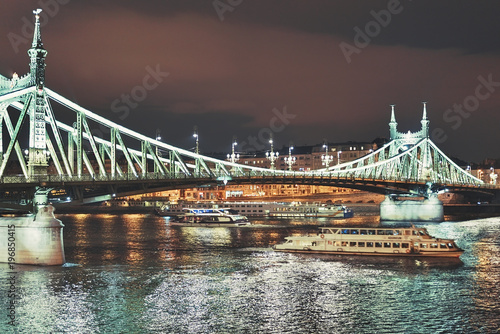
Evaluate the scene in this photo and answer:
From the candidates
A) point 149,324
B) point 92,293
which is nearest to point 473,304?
point 149,324

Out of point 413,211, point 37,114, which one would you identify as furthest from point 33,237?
point 413,211

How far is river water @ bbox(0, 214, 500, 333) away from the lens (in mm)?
34312

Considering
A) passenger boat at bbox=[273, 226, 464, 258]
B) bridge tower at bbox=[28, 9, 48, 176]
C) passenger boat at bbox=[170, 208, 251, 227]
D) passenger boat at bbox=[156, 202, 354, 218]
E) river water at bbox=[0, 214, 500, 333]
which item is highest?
bridge tower at bbox=[28, 9, 48, 176]

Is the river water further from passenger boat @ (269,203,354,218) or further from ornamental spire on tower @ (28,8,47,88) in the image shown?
passenger boat @ (269,203,354,218)

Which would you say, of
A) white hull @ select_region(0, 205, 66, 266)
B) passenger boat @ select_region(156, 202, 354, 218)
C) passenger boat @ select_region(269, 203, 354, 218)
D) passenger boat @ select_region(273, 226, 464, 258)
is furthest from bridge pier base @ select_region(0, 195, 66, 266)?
passenger boat @ select_region(269, 203, 354, 218)

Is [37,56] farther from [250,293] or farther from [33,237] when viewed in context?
[250,293]

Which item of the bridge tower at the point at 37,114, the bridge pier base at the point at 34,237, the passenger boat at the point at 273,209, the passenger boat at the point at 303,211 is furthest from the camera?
the passenger boat at the point at 303,211

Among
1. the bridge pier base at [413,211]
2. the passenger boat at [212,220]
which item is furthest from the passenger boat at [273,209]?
the passenger boat at [212,220]

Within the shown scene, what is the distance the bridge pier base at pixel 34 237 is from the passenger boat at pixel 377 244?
21073mm

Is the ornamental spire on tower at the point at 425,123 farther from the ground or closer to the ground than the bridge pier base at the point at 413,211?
farther from the ground

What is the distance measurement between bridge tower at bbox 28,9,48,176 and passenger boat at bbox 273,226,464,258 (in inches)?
878

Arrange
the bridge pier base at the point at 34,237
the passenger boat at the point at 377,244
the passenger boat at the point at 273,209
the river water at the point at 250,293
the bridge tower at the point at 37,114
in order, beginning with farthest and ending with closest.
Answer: the passenger boat at the point at 273,209 < the passenger boat at the point at 377,244 < the bridge tower at the point at 37,114 < the bridge pier base at the point at 34,237 < the river water at the point at 250,293

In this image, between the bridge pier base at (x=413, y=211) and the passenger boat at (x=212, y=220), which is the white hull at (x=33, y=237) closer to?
the passenger boat at (x=212, y=220)

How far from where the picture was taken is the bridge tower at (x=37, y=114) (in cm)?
4981
